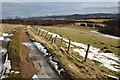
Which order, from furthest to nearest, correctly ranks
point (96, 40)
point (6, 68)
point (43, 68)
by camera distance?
point (96, 40), point (43, 68), point (6, 68)

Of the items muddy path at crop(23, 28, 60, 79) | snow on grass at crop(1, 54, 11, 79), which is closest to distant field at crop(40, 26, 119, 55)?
muddy path at crop(23, 28, 60, 79)

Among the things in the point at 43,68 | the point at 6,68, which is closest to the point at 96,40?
the point at 43,68

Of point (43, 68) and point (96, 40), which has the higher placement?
point (43, 68)

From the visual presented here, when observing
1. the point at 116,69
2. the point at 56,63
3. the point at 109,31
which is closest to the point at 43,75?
the point at 56,63

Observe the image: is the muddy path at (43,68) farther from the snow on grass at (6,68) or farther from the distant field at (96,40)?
the distant field at (96,40)

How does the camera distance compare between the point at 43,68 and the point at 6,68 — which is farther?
the point at 43,68

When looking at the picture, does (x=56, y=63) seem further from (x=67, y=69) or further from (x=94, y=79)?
(x=94, y=79)

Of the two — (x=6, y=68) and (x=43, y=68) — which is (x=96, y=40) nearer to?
(x=43, y=68)

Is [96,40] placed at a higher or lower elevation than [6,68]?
lower

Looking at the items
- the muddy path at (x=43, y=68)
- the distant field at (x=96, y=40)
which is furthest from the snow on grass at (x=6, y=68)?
the distant field at (x=96, y=40)

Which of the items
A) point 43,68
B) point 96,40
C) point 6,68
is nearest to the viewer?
point 6,68

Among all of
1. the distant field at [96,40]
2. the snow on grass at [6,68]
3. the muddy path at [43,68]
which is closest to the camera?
the snow on grass at [6,68]

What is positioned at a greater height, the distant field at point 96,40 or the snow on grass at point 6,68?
the snow on grass at point 6,68

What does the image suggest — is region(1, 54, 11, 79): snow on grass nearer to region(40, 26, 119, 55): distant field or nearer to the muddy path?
the muddy path
